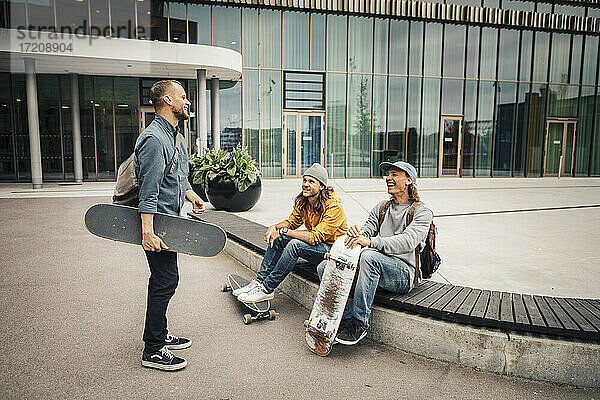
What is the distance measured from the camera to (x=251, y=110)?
21.8 m

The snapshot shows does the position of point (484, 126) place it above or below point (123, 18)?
below

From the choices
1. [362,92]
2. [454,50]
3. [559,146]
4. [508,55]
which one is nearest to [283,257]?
[362,92]

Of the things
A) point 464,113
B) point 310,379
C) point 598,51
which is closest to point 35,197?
point 310,379

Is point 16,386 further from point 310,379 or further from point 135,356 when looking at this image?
point 310,379

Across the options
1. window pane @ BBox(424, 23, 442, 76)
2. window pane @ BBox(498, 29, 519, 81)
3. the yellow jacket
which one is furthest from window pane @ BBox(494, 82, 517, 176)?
the yellow jacket

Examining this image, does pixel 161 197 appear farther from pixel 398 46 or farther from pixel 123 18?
pixel 398 46

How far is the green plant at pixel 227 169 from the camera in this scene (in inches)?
400

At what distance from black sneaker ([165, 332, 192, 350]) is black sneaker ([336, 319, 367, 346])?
128 centimetres

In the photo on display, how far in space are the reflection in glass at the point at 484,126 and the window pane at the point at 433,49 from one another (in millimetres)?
2759

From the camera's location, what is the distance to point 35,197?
1381 centimetres

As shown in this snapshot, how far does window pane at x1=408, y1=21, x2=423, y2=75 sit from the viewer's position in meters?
23.4

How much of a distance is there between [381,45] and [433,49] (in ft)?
9.91

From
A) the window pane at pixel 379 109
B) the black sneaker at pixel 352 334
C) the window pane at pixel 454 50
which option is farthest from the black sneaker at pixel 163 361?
the window pane at pixel 454 50

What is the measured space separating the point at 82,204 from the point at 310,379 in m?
11.2
